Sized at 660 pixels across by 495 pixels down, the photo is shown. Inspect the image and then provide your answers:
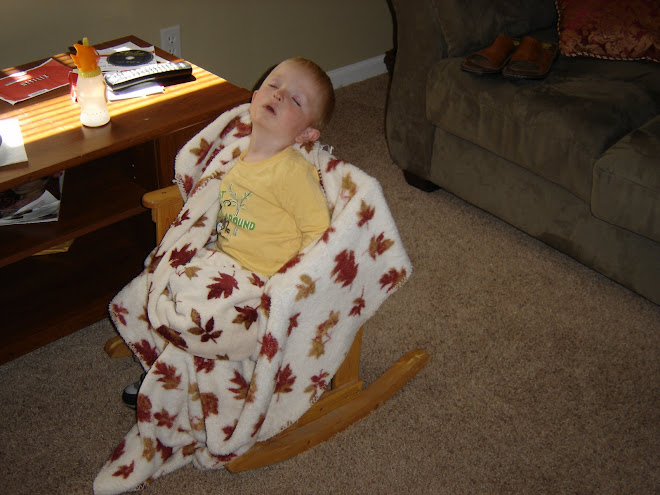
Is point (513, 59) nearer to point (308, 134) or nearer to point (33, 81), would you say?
point (308, 134)

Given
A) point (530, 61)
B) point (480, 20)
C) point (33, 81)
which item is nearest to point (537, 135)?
point (530, 61)

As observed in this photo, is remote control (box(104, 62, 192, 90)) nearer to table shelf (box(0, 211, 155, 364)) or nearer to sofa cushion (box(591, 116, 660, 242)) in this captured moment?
table shelf (box(0, 211, 155, 364))

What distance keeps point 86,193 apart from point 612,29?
1.51 m

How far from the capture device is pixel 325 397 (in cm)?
146

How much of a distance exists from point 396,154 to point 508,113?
0.48 m

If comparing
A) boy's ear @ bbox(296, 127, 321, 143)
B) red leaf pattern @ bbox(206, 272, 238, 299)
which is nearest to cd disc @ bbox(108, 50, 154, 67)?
boy's ear @ bbox(296, 127, 321, 143)

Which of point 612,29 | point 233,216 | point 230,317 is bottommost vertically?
point 230,317

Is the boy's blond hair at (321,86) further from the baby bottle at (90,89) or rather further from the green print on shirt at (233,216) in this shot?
the baby bottle at (90,89)

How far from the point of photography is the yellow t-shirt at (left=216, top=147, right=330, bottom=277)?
4.15 ft

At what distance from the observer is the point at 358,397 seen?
1.50m

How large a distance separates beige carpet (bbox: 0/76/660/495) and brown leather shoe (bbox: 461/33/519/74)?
0.49m

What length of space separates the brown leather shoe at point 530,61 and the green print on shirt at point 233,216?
3.03 feet

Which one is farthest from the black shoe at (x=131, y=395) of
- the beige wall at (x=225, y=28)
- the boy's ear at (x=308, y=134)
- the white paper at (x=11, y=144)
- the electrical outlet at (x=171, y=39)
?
the electrical outlet at (x=171, y=39)

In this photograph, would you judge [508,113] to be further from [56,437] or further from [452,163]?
[56,437]
